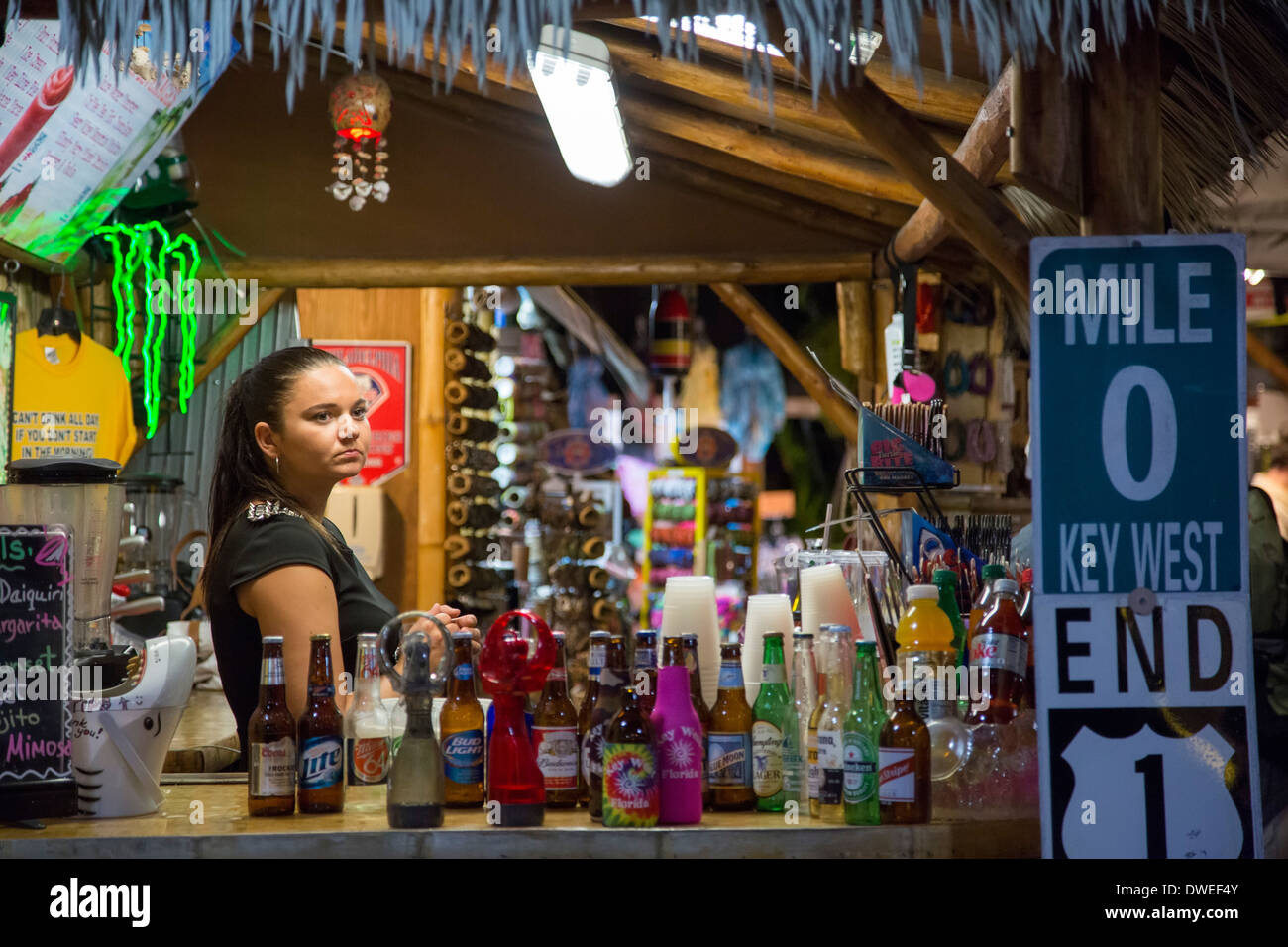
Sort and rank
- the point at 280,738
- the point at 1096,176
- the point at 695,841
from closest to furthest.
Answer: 1. the point at 695,841
2. the point at 280,738
3. the point at 1096,176

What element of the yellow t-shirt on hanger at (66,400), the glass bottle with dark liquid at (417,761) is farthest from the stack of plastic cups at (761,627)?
the yellow t-shirt on hanger at (66,400)

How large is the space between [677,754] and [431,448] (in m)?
5.27

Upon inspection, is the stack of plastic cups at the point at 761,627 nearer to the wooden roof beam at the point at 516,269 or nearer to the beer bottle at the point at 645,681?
the beer bottle at the point at 645,681

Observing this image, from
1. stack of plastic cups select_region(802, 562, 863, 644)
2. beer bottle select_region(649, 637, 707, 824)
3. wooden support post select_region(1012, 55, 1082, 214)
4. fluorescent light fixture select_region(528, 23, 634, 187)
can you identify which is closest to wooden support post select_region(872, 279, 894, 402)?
fluorescent light fixture select_region(528, 23, 634, 187)

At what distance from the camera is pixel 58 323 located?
5.91m

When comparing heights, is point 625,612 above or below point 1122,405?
below

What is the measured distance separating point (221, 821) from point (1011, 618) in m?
1.42

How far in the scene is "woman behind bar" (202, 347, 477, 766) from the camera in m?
2.55

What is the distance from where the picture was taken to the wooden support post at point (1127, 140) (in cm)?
Result: 260

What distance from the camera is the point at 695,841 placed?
2.14 metres

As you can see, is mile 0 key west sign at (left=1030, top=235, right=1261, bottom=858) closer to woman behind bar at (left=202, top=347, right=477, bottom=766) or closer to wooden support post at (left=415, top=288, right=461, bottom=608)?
woman behind bar at (left=202, top=347, right=477, bottom=766)

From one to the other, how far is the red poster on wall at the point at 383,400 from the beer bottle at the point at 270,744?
16.6 ft
